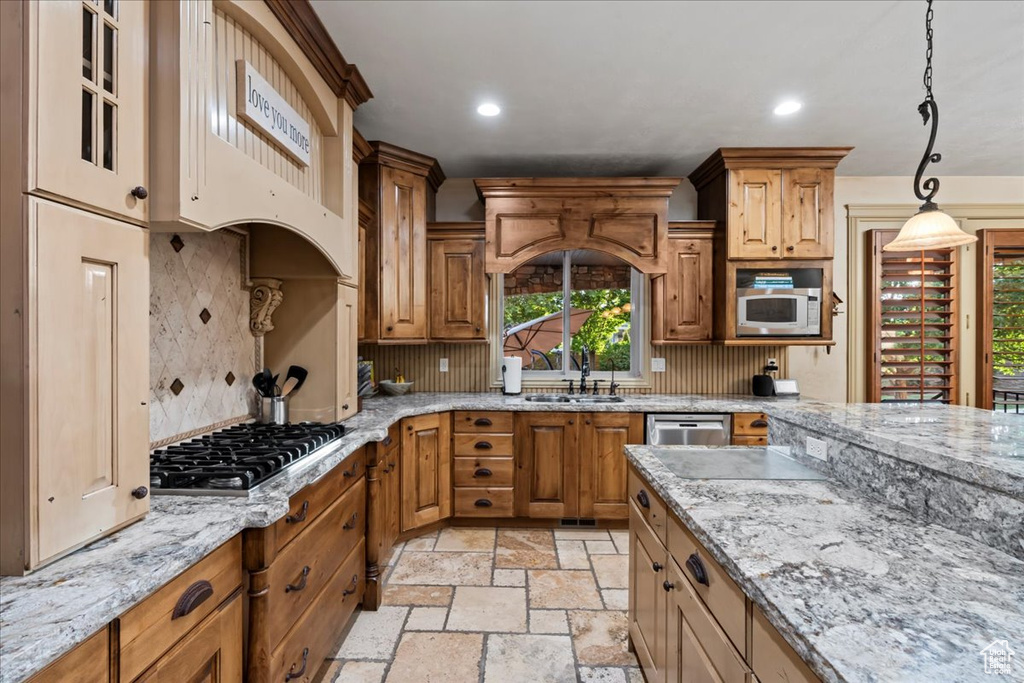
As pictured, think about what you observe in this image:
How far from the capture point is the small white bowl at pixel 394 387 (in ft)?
12.4

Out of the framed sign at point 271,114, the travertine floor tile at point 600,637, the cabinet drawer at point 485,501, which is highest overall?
the framed sign at point 271,114

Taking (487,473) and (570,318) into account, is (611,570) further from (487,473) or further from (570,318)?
(570,318)

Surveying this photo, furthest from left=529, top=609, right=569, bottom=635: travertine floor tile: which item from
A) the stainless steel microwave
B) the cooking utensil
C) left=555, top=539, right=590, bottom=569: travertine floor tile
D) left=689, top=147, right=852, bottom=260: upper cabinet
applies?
left=689, top=147, right=852, bottom=260: upper cabinet

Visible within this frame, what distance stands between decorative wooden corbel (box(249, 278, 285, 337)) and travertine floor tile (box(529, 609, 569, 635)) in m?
1.96

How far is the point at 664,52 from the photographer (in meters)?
2.35

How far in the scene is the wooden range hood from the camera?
3648mm

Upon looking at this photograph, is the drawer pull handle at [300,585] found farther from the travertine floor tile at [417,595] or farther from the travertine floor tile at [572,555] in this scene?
the travertine floor tile at [572,555]

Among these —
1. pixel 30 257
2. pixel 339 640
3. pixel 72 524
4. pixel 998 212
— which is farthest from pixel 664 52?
pixel 998 212

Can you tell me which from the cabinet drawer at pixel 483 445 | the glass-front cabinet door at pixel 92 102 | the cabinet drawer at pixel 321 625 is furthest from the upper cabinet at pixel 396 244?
the glass-front cabinet door at pixel 92 102

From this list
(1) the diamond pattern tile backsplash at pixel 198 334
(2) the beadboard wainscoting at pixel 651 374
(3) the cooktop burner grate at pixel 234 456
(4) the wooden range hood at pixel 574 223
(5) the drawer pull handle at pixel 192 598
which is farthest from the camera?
(2) the beadboard wainscoting at pixel 651 374

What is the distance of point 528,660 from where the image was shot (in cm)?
204

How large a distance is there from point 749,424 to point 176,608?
133 inches

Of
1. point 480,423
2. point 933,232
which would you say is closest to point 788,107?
point 933,232

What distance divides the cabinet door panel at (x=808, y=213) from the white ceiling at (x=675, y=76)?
0.26 meters
